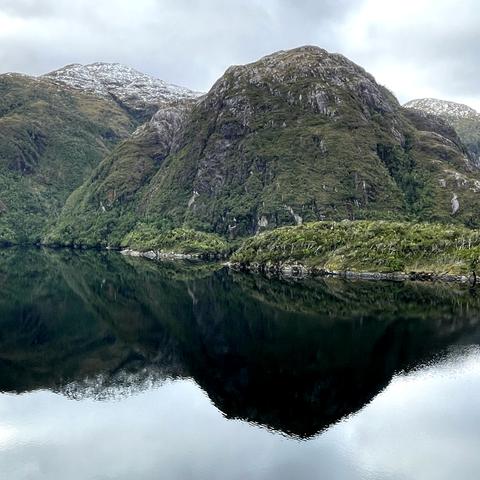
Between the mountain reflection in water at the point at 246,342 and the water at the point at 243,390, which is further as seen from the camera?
the mountain reflection in water at the point at 246,342

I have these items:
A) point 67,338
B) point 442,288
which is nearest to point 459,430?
point 67,338

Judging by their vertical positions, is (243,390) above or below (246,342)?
below

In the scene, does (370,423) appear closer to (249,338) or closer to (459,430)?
(459,430)

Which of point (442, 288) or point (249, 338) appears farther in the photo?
point (442, 288)

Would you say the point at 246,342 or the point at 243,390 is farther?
the point at 246,342
